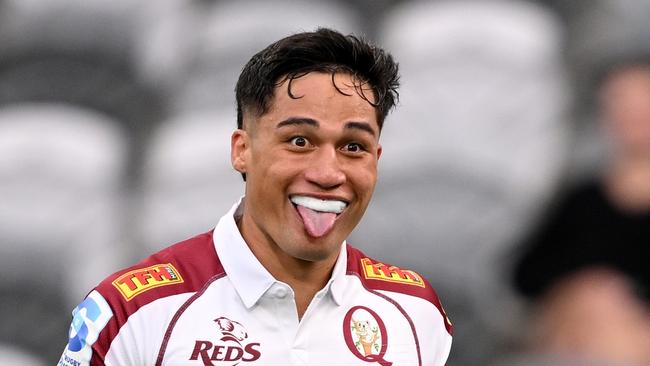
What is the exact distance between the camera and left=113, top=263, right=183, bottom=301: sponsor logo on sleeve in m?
2.32

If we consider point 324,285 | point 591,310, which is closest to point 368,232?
point 591,310

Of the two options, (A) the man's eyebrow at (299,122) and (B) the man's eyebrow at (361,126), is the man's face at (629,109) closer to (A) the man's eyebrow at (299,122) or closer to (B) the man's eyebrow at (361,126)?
(B) the man's eyebrow at (361,126)

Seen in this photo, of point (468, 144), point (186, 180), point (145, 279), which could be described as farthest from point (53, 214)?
point (145, 279)

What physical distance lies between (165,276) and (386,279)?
527mm

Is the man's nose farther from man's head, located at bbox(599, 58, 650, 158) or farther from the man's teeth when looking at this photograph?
A: man's head, located at bbox(599, 58, 650, 158)

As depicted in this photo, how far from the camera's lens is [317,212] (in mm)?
2285

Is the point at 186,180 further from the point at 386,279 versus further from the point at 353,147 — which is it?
the point at 353,147

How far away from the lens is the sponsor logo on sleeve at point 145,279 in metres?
2.32

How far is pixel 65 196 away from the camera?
186 inches

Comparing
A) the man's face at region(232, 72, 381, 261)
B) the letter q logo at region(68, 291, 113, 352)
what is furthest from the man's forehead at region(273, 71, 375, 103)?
the letter q logo at region(68, 291, 113, 352)

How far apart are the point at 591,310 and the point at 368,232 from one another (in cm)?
89

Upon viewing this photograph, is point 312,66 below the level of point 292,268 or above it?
above

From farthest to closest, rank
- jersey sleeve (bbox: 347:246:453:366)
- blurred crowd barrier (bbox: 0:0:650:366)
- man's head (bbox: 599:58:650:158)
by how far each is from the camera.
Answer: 1. man's head (bbox: 599:58:650:158)
2. blurred crowd barrier (bbox: 0:0:650:366)
3. jersey sleeve (bbox: 347:246:453:366)

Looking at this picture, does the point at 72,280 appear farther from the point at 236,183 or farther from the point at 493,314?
the point at 493,314
